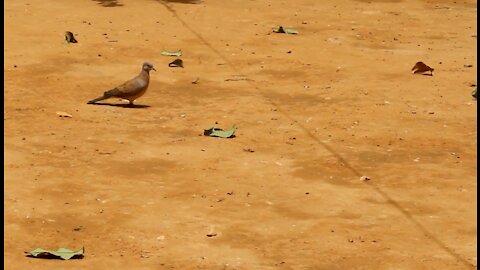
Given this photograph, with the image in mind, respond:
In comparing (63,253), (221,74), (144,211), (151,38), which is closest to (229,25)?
(151,38)

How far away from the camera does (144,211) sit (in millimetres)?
8969

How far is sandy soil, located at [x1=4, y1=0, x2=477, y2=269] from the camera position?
833 centimetres

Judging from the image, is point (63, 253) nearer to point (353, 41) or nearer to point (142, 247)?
point (142, 247)

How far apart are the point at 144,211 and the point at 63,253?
115 cm

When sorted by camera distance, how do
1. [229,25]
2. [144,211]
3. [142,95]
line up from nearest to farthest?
[144,211] < [142,95] < [229,25]

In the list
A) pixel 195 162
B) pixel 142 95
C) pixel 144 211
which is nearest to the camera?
pixel 144 211

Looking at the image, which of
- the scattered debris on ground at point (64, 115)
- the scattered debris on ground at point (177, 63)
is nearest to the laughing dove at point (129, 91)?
the scattered debris on ground at point (64, 115)

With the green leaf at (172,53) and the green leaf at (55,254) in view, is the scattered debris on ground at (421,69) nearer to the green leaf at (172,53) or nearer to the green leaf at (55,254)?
the green leaf at (172,53)

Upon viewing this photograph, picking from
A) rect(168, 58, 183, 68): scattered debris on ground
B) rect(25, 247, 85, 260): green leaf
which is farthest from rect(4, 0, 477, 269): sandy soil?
rect(168, 58, 183, 68): scattered debris on ground

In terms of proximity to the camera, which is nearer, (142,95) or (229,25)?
(142,95)

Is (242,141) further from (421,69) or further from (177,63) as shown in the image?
(421,69)

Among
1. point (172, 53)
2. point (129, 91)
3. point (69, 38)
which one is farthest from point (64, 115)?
point (69, 38)

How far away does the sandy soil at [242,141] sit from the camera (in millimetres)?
8328

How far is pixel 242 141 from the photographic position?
11.2 metres
